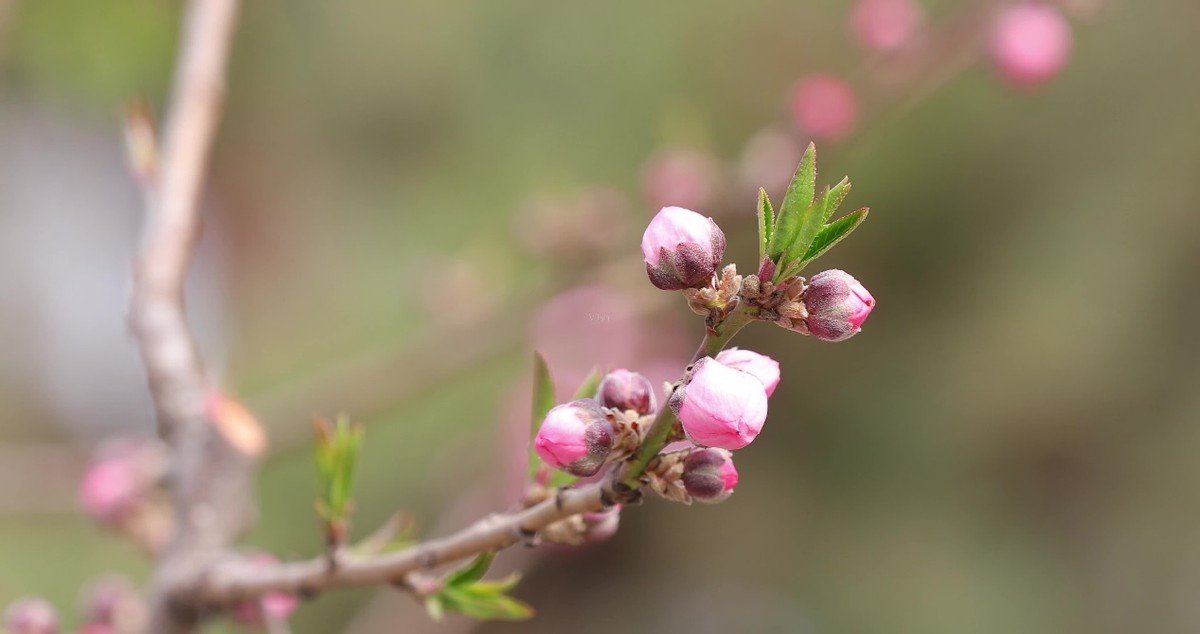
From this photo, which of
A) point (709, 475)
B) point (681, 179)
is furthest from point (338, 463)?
point (681, 179)

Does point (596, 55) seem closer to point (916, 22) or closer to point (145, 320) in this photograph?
point (916, 22)

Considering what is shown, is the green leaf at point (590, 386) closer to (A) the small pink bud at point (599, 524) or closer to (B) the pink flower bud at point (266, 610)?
(A) the small pink bud at point (599, 524)

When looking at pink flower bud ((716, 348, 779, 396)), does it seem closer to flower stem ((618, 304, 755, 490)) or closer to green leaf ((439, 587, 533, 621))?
flower stem ((618, 304, 755, 490))

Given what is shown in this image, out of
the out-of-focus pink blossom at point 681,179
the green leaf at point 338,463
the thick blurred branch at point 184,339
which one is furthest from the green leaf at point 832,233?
the out-of-focus pink blossom at point 681,179

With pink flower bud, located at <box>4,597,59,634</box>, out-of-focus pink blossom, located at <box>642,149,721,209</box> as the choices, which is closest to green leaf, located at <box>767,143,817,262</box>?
pink flower bud, located at <box>4,597,59,634</box>

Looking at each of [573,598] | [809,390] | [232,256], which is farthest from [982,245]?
[232,256]
